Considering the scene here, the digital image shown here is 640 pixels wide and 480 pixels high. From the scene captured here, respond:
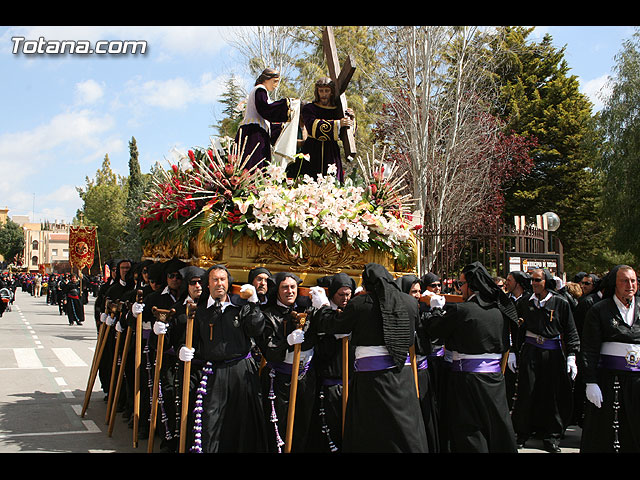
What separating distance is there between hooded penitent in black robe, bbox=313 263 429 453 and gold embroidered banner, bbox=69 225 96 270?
74.9 feet

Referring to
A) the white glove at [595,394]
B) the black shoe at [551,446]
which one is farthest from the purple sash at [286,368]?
the black shoe at [551,446]

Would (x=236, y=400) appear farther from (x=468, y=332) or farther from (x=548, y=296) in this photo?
(x=548, y=296)

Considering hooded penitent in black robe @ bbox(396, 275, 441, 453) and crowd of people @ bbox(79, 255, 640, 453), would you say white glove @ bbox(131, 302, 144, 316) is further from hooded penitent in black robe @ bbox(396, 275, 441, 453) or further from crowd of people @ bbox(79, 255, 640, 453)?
hooded penitent in black robe @ bbox(396, 275, 441, 453)

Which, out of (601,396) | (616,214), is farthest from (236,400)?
(616,214)

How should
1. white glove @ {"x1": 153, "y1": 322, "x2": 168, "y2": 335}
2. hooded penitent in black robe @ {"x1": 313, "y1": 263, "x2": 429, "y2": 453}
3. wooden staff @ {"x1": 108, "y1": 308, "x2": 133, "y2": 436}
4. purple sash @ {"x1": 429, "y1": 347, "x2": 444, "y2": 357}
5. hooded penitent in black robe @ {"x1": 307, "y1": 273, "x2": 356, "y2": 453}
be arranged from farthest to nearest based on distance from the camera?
wooden staff @ {"x1": 108, "y1": 308, "x2": 133, "y2": 436} → purple sash @ {"x1": 429, "y1": 347, "x2": 444, "y2": 357} → white glove @ {"x1": 153, "y1": 322, "x2": 168, "y2": 335} → hooded penitent in black robe @ {"x1": 307, "y1": 273, "x2": 356, "y2": 453} → hooded penitent in black robe @ {"x1": 313, "y1": 263, "x2": 429, "y2": 453}

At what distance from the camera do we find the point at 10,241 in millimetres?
94438

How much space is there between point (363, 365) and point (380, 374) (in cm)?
16

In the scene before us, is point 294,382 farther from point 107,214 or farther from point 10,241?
point 10,241

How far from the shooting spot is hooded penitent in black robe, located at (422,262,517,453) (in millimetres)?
5223

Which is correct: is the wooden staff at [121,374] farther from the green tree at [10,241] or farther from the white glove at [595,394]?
the green tree at [10,241]

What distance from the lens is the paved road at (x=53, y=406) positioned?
270 inches

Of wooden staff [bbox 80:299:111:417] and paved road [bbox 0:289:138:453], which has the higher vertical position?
wooden staff [bbox 80:299:111:417]

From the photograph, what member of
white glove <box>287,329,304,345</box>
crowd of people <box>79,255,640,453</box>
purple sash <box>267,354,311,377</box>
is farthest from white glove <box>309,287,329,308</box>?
purple sash <box>267,354,311,377</box>

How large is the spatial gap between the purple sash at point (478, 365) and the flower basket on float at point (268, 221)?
2.09 meters
